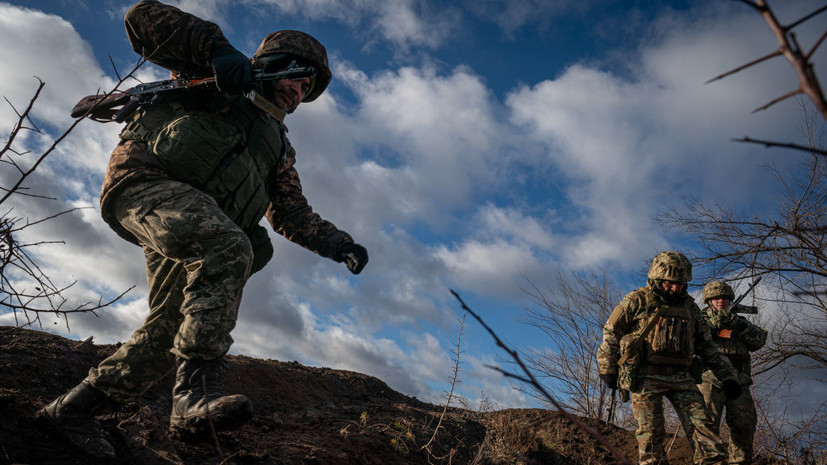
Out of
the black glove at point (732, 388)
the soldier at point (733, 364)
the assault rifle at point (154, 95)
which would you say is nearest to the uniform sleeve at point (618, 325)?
the black glove at point (732, 388)

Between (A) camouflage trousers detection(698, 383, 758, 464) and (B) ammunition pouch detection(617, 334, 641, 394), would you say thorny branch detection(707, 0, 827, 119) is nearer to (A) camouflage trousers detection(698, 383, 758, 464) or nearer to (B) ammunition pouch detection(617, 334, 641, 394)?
(B) ammunition pouch detection(617, 334, 641, 394)

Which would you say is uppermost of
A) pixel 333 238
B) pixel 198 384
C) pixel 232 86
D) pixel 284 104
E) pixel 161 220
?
pixel 284 104

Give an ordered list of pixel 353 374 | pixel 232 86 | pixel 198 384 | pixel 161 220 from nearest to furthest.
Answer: pixel 198 384 → pixel 161 220 → pixel 232 86 → pixel 353 374

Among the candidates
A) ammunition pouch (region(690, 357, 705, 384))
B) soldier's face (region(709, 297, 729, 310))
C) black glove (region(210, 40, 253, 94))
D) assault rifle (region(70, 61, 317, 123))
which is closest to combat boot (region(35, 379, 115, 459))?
assault rifle (region(70, 61, 317, 123))

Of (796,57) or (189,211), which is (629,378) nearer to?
(189,211)

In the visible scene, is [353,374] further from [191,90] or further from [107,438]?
[191,90]

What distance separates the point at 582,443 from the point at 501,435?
1.74 metres

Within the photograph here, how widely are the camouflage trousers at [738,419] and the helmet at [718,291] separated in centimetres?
119

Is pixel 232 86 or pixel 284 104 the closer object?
pixel 232 86

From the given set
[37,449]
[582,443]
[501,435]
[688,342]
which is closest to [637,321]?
[688,342]

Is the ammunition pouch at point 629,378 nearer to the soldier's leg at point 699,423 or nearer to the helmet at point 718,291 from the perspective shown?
the soldier's leg at point 699,423

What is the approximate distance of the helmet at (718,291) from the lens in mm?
6566

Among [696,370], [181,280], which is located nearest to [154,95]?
[181,280]

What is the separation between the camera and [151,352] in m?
2.33
